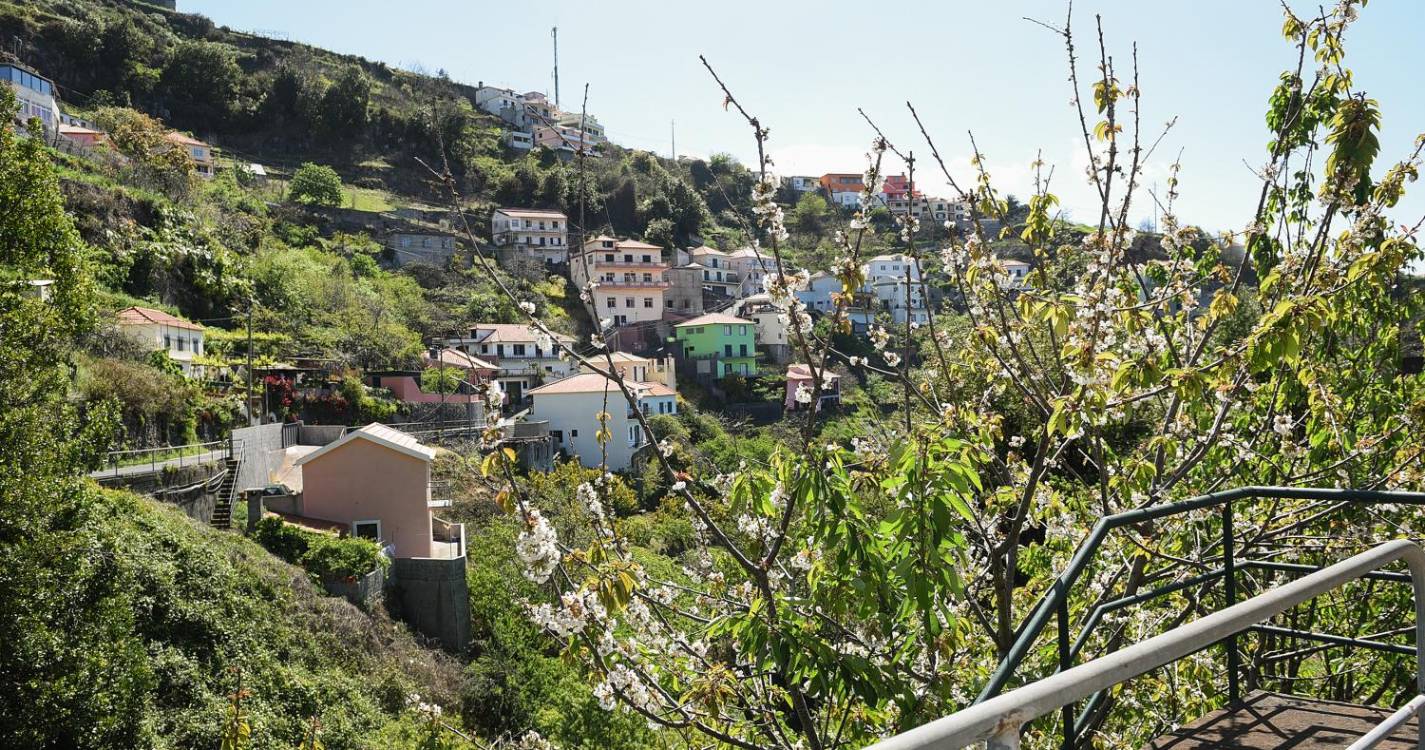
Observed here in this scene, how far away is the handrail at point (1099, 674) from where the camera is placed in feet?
3.19

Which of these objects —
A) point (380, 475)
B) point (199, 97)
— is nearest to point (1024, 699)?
point (380, 475)

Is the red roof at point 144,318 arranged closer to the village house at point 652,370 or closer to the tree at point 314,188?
the village house at point 652,370

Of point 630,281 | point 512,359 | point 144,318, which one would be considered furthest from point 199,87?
point 144,318

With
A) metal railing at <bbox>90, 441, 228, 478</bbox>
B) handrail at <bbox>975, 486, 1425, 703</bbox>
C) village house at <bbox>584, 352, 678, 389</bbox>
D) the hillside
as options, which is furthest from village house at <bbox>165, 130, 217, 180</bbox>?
handrail at <bbox>975, 486, 1425, 703</bbox>

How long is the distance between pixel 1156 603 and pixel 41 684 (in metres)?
11.4

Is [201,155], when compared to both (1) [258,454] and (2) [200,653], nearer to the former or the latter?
(1) [258,454]

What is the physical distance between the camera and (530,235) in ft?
208

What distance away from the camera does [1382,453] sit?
A: 554 centimetres

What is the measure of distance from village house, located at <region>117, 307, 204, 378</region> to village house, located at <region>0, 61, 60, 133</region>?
73.3ft

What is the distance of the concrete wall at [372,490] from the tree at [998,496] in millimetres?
16831

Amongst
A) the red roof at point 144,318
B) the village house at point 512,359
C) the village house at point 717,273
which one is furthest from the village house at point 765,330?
the red roof at point 144,318

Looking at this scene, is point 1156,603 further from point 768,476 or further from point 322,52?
point 322,52

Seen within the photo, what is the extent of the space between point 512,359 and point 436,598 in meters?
24.8

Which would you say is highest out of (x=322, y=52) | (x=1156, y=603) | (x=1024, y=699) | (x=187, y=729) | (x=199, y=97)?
(x=322, y=52)
